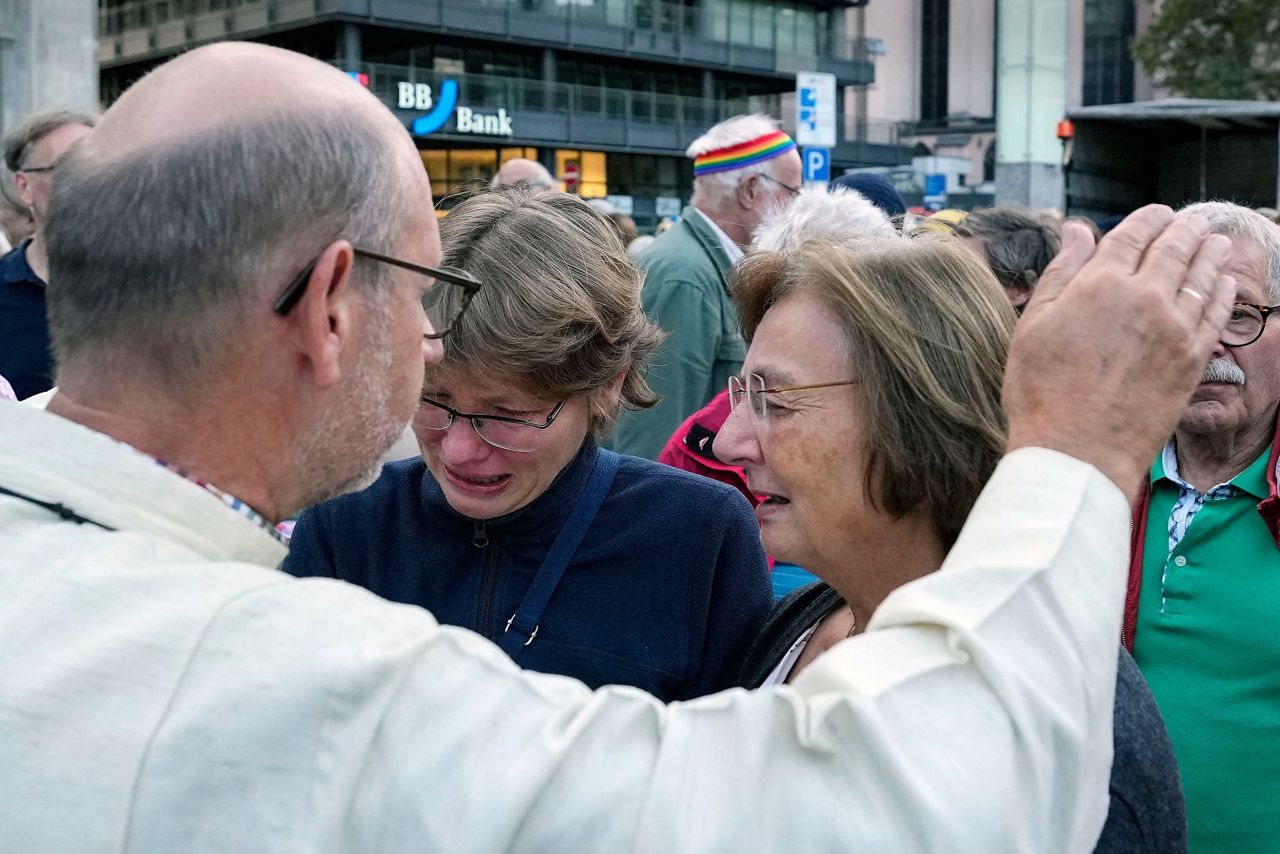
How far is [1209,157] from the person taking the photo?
11234 mm

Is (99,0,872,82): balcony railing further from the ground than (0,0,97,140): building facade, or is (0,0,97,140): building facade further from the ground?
(99,0,872,82): balcony railing

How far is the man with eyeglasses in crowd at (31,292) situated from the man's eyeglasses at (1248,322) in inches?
133

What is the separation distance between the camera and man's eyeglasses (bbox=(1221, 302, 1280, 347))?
3188 millimetres

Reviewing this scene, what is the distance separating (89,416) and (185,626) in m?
0.33

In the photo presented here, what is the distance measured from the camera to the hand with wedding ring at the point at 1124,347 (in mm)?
1247

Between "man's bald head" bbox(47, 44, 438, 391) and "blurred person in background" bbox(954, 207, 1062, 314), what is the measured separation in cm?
420

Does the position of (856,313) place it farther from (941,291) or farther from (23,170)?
(23,170)

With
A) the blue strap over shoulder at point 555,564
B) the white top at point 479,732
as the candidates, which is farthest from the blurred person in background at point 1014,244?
the white top at point 479,732

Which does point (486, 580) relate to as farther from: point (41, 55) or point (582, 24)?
point (582, 24)

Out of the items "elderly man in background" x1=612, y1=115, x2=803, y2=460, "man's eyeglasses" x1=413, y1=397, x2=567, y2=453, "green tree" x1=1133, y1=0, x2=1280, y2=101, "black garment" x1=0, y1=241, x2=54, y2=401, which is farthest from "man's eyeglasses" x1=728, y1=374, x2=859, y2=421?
"green tree" x1=1133, y1=0, x2=1280, y2=101

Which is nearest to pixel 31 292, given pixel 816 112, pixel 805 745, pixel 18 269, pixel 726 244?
pixel 18 269

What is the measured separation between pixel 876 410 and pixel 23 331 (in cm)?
337

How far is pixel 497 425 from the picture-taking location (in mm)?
2574

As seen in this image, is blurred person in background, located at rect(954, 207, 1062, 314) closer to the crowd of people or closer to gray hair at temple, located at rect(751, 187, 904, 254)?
gray hair at temple, located at rect(751, 187, 904, 254)
